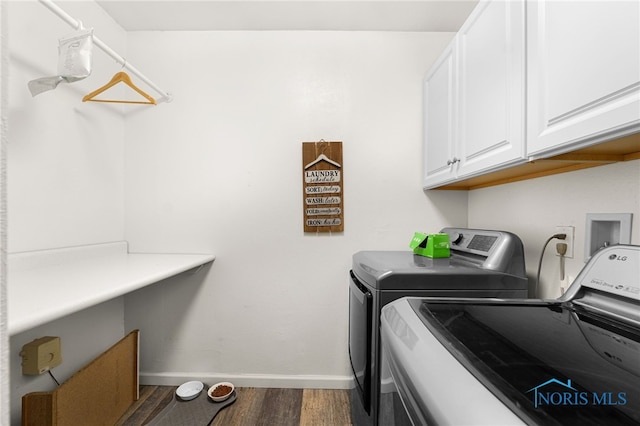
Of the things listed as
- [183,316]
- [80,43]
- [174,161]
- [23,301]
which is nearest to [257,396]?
[183,316]

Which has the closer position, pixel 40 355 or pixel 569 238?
pixel 569 238

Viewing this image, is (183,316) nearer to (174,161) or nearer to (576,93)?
(174,161)

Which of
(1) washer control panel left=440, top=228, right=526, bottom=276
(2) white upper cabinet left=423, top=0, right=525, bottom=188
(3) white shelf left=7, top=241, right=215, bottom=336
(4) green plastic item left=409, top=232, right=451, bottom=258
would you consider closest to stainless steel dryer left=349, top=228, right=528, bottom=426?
(1) washer control panel left=440, top=228, right=526, bottom=276

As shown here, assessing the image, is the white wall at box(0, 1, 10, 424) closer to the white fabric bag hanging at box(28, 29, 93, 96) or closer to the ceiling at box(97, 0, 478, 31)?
the white fabric bag hanging at box(28, 29, 93, 96)

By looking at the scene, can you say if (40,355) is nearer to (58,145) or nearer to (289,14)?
(58,145)

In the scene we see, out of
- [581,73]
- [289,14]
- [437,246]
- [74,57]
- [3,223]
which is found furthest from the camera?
[289,14]

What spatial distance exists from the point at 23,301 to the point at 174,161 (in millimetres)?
1253

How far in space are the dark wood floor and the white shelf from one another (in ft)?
2.88

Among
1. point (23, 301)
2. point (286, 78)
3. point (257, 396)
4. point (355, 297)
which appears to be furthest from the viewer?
point (286, 78)

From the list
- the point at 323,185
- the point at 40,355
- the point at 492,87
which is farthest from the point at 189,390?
the point at 492,87

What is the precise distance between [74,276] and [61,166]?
2.20 ft

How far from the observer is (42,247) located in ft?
4.49

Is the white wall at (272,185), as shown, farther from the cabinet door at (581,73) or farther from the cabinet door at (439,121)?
the cabinet door at (581,73)

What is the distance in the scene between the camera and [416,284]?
44.1 inches
